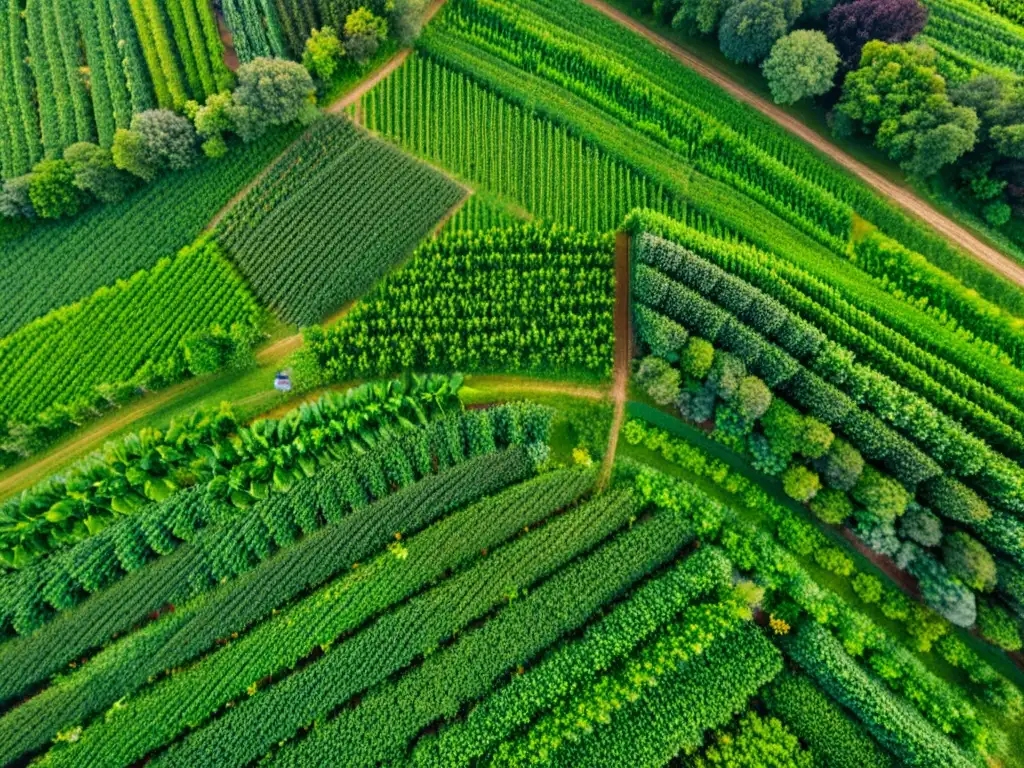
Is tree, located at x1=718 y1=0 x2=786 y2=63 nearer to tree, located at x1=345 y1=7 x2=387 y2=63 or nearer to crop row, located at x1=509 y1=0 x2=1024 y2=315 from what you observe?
crop row, located at x1=509 y1=0 x2=1024 y2=315

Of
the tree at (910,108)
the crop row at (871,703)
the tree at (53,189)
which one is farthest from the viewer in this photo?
the tree at (910,108)

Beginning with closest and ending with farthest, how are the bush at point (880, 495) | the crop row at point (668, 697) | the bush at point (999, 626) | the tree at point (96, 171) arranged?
the crop row at point (668, 697), the bush at point (999, 626), the bush at point (880, 495), the tree at point (96, 171)

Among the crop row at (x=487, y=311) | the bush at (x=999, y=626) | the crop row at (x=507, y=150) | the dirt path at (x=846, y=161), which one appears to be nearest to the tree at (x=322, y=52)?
the crop row at (x=507, y=150)

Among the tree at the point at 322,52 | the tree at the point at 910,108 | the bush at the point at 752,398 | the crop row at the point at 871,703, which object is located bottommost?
the crop row at the point at 871,703

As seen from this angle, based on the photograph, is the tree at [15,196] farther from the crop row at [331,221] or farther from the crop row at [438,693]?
the crop row at [438,693]

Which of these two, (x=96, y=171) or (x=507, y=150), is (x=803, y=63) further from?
(x=96, y=171)

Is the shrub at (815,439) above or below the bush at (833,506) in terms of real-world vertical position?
above
